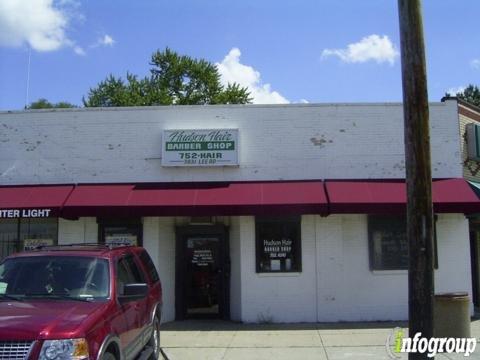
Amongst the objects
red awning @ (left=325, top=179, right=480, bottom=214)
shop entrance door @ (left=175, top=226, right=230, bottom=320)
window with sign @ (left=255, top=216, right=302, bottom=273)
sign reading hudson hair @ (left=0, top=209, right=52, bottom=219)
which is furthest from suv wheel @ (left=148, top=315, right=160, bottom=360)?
red awning @ (left=325, top=179, right=480, bottom=214)

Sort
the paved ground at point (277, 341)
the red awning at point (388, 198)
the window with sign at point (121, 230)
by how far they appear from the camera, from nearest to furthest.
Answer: the paved ground at point (277, 341) → the red awning at point (388, 198) → the window with sign at point (121, 230)

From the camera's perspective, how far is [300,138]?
13.9m

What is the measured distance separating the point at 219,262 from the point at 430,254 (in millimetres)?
7520

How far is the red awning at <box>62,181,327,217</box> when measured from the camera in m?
12.6

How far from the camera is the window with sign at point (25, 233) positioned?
14102mm

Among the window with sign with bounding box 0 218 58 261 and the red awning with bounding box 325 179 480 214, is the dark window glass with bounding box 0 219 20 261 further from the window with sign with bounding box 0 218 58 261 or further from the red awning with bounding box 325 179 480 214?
the red awning with bounding box 325 179 480 214

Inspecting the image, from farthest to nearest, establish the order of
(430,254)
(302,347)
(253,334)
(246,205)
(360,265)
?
(360,265) < (246,205) < (253,334) < (302,347) < (430,254)

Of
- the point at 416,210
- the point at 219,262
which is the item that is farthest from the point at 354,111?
the point at 416,210

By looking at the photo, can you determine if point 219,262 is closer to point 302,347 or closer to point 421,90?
point 302,347

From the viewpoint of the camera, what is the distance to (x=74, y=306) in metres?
6.04

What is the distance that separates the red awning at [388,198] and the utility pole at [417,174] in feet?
16.6

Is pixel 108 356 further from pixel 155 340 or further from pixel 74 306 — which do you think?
pixel 155 340

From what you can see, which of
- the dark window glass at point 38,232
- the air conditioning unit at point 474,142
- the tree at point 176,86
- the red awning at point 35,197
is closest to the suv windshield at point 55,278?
the red awning at point 35,197

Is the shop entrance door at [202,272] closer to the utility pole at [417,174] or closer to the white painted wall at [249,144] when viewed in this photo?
the white painted wall at [249,144]
